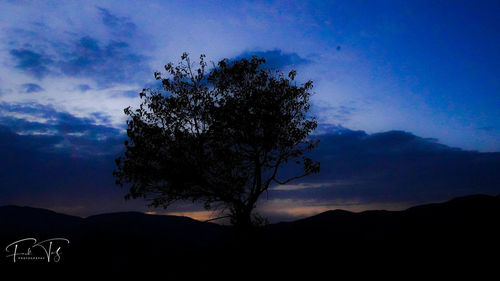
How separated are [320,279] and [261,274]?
3816mm

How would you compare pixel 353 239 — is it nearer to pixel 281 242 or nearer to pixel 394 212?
pixel 281 242

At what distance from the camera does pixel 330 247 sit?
27.5 metres

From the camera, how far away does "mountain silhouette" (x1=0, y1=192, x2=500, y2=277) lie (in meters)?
23.9
